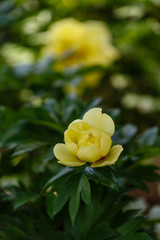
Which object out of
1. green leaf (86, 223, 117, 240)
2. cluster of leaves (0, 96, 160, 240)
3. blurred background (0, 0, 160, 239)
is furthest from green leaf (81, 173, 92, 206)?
blurred background (0, 0, 160, 239)

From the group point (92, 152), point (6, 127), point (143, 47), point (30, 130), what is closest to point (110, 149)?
point (92, 152)

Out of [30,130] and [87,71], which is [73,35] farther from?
[30,130]

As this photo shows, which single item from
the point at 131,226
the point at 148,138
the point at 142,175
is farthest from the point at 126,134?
the point at 131,226

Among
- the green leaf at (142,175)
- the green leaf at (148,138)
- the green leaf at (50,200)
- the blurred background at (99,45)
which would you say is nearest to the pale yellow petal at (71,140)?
the green leaf at (50,200)

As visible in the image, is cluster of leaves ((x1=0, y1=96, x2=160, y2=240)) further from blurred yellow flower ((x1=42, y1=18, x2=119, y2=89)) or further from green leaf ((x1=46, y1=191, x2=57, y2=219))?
blurred yellow flower ((x1=42, y1=18, x2=119, y2=89))

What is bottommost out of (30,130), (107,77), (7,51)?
(107,77)

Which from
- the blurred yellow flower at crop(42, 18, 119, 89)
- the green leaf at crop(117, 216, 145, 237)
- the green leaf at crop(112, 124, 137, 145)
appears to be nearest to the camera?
the green leaf at crop(117, 216, 145, 237)
